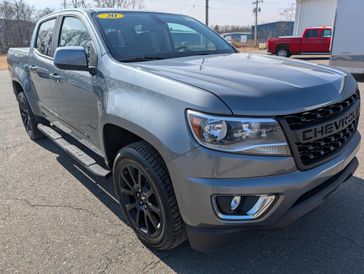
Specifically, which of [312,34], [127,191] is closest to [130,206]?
[127,191]

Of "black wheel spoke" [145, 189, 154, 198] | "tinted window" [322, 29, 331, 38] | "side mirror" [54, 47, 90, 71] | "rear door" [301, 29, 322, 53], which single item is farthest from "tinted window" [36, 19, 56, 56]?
"tinted window" [322, 29, 331, 38]

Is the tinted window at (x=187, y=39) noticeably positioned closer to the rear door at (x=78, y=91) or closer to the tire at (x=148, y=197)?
the rear door at (x=78, y=91)

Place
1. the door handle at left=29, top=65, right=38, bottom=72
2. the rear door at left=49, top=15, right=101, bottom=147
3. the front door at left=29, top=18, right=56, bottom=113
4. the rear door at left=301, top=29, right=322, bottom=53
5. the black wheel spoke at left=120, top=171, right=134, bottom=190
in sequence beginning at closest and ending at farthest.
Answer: the black wheel spoke at left=120, top=171, right=134, bottom=190, the rear door at left=49, top=15, right=101, bottom=147, the front door at left=29, top=18, right=56, bottom=113, the door handle at left=29, top=65, right=38, bottom=72, the rear door at left=301, top=29, right=322, bottom=53

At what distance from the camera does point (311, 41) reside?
20172 mm

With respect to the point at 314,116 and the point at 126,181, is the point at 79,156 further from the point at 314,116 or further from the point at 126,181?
the point at 314,116

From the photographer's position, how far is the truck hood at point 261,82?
6.22ft

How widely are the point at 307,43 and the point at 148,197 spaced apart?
809 inches

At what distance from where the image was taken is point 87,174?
4066mm

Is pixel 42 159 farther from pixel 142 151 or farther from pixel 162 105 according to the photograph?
pixel 162 105

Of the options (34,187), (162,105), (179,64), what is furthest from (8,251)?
(179,64)

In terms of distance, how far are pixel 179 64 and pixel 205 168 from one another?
3.58ft

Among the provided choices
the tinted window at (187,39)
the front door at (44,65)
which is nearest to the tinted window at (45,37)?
the front door at (44,65)

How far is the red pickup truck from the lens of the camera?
65.4ft

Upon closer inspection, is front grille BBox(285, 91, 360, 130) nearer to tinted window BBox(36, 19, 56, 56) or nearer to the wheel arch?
the wheel arch
